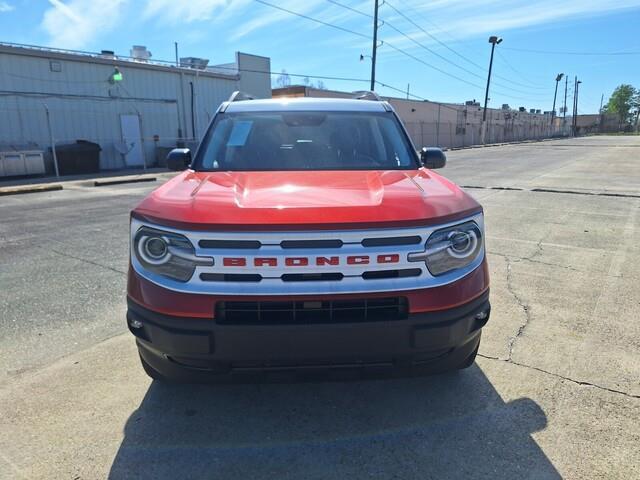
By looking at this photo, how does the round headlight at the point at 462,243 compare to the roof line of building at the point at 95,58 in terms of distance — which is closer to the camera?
the round headlight at the point at 462,243

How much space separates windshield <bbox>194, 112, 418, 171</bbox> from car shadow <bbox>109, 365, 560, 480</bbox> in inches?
61.9

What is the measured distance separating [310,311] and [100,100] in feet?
69.5

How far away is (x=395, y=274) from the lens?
7.18 ft

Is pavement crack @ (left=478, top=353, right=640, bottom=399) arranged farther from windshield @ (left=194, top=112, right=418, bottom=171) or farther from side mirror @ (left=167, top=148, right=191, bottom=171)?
side mirror @ (left=167, top=148, right=191, bottom=171)

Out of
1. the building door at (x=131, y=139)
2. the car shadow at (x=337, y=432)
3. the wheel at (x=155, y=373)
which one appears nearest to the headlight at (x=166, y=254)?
the wheel at (x=155, y=373)

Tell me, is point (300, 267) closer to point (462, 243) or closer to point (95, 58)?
point (462, 243)

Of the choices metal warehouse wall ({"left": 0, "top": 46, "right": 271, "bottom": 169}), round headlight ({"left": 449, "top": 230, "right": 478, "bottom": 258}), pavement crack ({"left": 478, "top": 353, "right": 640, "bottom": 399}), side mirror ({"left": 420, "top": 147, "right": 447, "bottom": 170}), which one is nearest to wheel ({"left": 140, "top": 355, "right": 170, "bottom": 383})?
round headlight ({"left": 449, "top": 230, "right": 478, "bottom": 258})

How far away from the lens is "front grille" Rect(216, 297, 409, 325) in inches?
84.5

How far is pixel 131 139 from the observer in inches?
843

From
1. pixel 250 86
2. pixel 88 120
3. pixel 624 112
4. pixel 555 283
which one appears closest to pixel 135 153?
pixel 88 120

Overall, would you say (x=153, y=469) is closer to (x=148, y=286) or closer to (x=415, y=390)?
(x=148, y=286)

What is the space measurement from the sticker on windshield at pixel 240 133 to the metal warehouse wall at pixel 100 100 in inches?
680

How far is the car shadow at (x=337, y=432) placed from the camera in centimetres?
226

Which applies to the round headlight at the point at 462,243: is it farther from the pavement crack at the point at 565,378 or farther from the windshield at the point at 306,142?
the pavement crack at the point at 565,378
